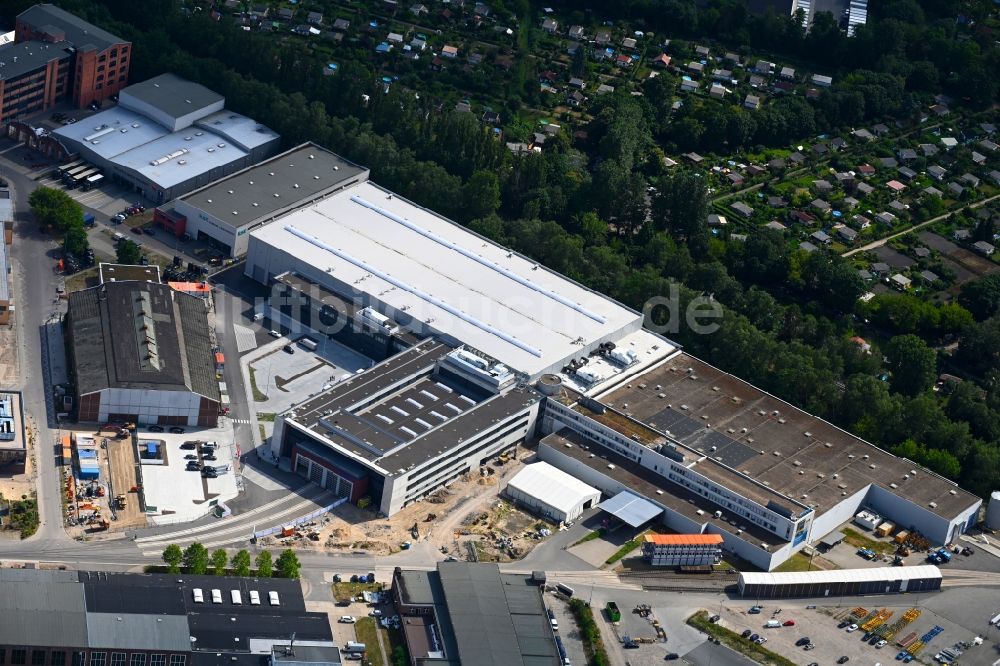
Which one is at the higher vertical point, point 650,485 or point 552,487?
point 650,485

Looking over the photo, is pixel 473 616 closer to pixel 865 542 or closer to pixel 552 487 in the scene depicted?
pixel 552 487

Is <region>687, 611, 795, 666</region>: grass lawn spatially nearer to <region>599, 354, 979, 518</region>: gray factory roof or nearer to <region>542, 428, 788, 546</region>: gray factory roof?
<region>542, 428, 788, 546</region>: gray factory roof

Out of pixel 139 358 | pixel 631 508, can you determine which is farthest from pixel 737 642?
pixel 139 358

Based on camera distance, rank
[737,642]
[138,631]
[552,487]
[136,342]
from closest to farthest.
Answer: [138,631]
[737,642]
[552,487]
[136,342]

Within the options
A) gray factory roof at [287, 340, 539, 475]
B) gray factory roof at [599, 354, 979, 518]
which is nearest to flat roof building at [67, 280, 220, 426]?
gray factory roof at [287, 340, 539, 475]

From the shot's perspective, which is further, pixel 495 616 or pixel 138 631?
pixel 495 616

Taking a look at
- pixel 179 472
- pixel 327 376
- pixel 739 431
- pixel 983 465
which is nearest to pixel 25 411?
pixel 179 472

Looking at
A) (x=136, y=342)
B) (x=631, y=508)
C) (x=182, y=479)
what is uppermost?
(x=136, y=342)

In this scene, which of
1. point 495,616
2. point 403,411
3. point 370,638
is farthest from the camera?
point 403,411
